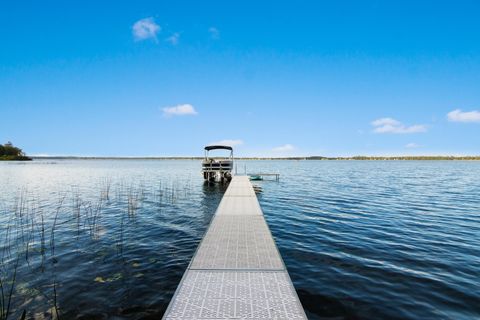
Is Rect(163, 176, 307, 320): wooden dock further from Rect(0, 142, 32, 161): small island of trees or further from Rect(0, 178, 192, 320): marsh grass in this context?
Rect(0, 142, 32, 161): small island of trees

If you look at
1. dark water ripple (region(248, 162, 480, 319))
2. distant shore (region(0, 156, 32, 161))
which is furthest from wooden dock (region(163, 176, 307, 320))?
distant shore (region(0, 156, 32, 161))

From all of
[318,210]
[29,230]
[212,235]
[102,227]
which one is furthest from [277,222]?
[29,230]

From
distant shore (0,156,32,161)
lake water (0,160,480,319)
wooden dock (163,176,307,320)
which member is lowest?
lake water (0,160,480,319)

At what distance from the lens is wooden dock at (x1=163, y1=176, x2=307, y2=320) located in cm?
420

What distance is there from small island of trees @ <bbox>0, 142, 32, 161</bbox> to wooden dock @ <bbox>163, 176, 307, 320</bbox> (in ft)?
514

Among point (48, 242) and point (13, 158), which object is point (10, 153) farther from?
point (48, 242)

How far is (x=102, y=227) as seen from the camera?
12789 mm

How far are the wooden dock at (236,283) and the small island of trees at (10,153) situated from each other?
514 feet

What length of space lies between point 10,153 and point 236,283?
166 metres

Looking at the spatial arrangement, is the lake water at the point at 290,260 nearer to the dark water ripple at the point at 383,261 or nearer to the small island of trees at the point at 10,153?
the dark water ripple at the point at 383,261

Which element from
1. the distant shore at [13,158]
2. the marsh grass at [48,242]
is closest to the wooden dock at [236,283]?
the marsh grass at [48,242]

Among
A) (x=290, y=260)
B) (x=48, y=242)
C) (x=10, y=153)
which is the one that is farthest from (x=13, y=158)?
(x=290, y=260)

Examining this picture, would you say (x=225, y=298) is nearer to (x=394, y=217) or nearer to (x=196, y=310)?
(x=196, y=310)

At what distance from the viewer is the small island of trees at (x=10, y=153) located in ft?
407
